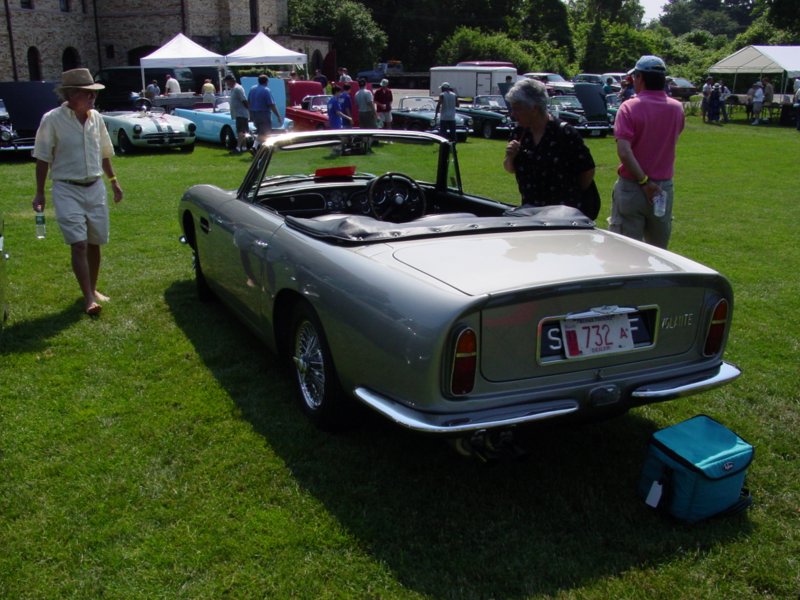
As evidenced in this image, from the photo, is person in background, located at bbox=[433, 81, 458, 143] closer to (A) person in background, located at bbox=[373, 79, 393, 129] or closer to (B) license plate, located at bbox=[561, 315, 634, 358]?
(A) person in background, located at bbox=[373, 79, 393, 129]

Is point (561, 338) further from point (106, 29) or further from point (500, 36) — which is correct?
point (500, 36)

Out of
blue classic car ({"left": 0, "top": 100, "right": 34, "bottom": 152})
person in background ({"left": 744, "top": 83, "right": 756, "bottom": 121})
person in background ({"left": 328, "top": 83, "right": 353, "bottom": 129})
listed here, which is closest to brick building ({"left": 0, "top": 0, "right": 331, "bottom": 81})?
blue classic car ({"left": 0, "top": 100, "right": 34, "bottom": 152})

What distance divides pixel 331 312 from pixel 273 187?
5.96 ft

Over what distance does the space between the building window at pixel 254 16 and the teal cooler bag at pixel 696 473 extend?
156ft

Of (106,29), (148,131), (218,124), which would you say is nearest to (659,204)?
(148,131)

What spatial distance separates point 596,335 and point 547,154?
6.15 feet

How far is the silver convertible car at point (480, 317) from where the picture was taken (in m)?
2.78

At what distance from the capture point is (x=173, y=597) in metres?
2.54

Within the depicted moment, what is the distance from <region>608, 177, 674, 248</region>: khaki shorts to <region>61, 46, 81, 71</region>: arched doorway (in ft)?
130

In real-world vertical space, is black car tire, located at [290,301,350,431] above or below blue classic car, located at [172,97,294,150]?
below

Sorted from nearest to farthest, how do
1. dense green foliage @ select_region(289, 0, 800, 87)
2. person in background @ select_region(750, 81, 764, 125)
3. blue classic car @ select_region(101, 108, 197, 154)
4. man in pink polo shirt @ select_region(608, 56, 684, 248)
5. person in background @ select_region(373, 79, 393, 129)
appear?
1. man in pink polo shirt @ select_region(608, 56, 684, 248)
2. blue classic car @ select_region(101, 108, 197, 154)
3. person in background @ select_region(373, 79, 393, 129)
4. person in background @ select_region(750, 81, 764, 125)
5. dense green foliage @ select_region(289, 0, 800, 87)

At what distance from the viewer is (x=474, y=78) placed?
31750 millimetres

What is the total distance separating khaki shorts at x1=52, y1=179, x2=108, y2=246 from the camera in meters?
5.37

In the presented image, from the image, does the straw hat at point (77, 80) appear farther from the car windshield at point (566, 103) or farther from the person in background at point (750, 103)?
the person in background at point (750, 103)
